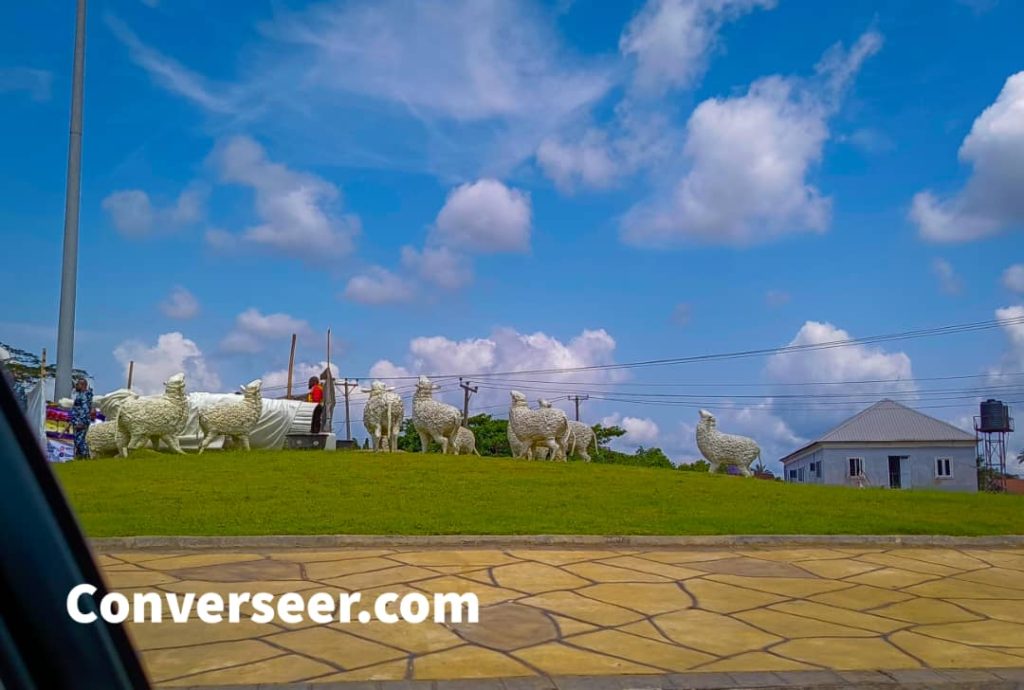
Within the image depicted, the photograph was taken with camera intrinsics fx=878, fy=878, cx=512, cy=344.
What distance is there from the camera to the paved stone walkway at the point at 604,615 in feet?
14.6

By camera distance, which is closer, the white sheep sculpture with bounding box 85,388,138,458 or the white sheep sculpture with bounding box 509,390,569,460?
the white sheep sculpture with bounding box 85,388,138,458

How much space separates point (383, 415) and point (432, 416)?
0.95m

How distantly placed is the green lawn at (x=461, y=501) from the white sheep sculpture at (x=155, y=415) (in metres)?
→ 0.88

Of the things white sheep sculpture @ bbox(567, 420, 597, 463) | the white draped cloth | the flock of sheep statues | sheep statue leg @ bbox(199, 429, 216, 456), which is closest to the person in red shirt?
the white draped cloth

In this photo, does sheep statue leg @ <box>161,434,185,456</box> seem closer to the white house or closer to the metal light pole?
the metal light pole

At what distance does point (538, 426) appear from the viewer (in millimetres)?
17266

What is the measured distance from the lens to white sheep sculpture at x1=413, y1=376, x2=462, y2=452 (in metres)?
16.8

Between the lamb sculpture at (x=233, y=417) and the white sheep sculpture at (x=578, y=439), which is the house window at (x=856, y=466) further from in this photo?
the lamb sculpture at (x=233, y=417)

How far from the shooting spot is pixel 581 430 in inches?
823

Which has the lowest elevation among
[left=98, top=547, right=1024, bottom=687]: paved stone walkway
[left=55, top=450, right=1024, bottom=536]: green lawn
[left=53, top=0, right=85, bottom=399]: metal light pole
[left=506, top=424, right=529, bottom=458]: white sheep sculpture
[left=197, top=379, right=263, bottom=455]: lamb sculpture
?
[left=98, top=547, right=1024, bottom=687]: paved stone walkway

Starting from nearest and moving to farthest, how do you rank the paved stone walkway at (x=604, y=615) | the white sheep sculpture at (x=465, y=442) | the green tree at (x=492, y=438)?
the paved stone walkway at (x=604, y=615)
the white sheep sculpture at (x=465, y=442)
the green tree at (x=492, y=438)

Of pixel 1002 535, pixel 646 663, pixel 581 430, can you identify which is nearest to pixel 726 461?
pixel 581 430

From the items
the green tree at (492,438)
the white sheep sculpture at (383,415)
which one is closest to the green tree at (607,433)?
the green tree at (492,438)

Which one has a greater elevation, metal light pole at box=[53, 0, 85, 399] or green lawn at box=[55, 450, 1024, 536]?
metal light pole at box=[53, 0, 85, 399]
